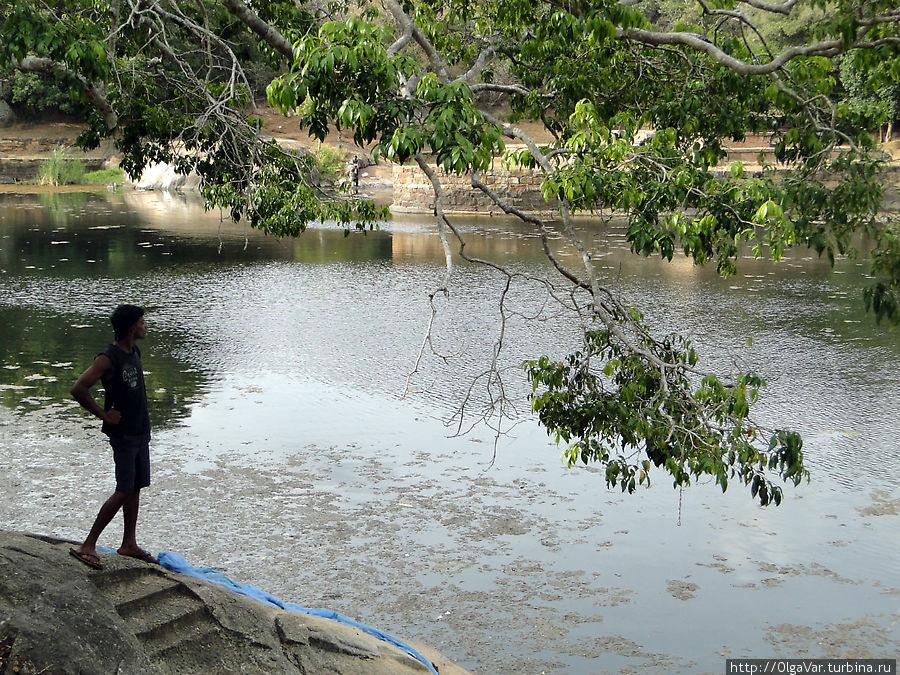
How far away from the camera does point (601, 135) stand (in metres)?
5.62

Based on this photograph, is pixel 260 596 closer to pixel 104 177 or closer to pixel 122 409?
pixel 122 409

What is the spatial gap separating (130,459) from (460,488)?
3.56 metres

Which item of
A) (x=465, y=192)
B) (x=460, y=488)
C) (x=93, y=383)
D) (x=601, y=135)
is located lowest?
(x=460, y=488)

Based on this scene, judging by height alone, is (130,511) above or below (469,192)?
below

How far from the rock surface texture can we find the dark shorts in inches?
17.4

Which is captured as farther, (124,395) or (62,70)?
(62,70)

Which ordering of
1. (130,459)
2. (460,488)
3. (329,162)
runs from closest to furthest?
1. (130,459)
2. (460,488)
3. (329,162)

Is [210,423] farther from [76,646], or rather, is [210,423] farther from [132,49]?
[76,646]

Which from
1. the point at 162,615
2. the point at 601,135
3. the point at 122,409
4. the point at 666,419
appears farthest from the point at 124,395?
the point at 601,135

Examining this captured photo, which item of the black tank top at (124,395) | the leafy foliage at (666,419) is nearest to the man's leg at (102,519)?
the black tank top at (124,395)

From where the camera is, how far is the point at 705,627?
6238 millimetres

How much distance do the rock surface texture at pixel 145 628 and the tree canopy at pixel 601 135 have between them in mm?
1649

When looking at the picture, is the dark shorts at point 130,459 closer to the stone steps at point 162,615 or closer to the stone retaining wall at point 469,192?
the stone steps at point 162,615

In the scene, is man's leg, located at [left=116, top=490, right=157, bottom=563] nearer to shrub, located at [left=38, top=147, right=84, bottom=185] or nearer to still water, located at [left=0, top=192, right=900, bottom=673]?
still water, located at [left=0, top=192, right=900, bottom=673]
